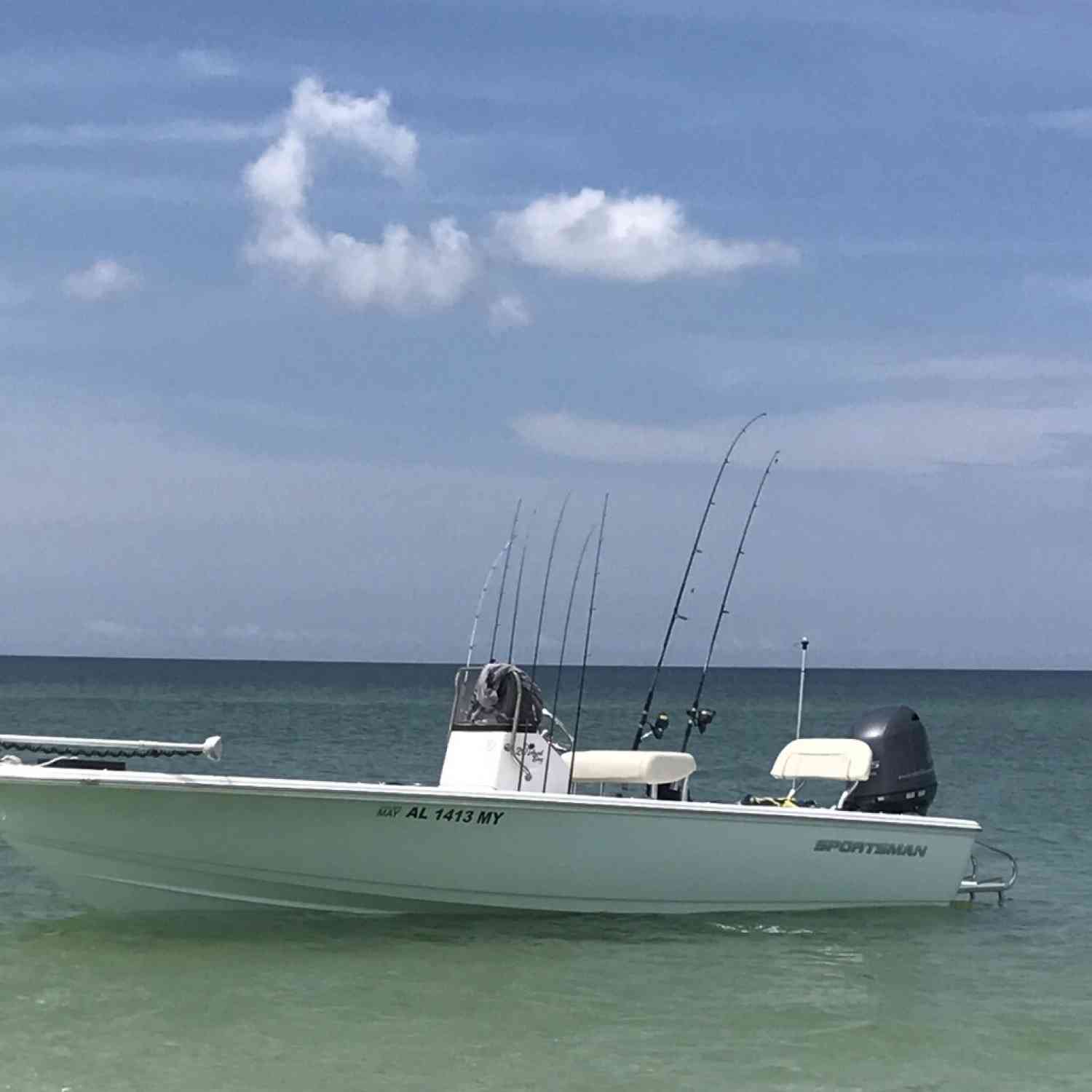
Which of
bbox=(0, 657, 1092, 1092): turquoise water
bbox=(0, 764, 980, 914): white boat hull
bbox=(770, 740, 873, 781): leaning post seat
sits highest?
bbox=(770, 740, 873, 781): leaning post seat

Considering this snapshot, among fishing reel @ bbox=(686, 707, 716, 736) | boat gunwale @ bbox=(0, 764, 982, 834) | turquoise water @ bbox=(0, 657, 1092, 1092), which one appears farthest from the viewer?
fishing reel @ bbox=(686, 707, 716, 736)

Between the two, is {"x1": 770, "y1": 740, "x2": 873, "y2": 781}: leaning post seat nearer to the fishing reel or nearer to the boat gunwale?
the fishing reel

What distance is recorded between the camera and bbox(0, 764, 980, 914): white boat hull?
37.6 ft

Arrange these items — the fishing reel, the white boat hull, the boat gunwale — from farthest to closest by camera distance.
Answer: the fishing reel < the white boat hull < the boat gunwale

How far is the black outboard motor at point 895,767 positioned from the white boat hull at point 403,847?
0.59 metres

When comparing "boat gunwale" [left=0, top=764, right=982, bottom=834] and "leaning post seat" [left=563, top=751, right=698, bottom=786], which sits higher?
"leaning post seat" [left=563, top=751, right=698, bottom=786]

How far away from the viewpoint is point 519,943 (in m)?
11.8

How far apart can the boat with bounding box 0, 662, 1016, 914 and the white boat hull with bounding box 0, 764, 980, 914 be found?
1cm

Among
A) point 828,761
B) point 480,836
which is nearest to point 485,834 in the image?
point 480,836

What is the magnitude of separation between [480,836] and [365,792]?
36.9 inches

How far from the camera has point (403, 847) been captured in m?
11.9

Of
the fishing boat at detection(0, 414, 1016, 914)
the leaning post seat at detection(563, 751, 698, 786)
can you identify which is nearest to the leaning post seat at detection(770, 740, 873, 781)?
the fishing boat at detection(0, 414, 1016, 914)

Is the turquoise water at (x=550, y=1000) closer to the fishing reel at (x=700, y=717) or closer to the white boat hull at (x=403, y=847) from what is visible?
the white boat hull at (x=403, y=847)

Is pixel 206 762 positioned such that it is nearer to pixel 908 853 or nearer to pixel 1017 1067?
pixel 908 853
